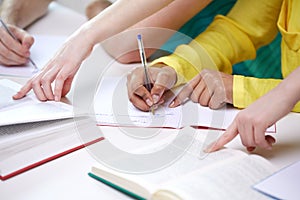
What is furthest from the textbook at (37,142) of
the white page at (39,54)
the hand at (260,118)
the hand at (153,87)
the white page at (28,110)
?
the white page at (39,54)

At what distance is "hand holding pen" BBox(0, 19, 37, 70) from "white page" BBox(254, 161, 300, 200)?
716mm

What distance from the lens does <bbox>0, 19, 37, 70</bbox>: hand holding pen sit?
1.18m

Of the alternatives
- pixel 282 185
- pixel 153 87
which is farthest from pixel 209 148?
pixel 153 87

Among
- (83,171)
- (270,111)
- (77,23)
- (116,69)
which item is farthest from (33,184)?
(77,23)

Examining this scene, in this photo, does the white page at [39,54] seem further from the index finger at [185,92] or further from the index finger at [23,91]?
the index finger at [185,92]

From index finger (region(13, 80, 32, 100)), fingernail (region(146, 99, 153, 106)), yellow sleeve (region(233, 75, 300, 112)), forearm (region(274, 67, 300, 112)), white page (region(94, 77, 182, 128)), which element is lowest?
yellow sleeve (region(233, 75, 300, 112))

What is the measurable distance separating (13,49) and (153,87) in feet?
1.53

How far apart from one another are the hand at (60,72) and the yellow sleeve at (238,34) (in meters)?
0.20

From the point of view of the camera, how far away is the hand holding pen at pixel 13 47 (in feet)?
3.86

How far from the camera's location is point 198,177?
598 millimetres

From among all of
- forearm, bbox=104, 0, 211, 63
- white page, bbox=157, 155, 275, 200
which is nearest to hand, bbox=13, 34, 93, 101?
forearm, bbox=104, 0, 211, 63

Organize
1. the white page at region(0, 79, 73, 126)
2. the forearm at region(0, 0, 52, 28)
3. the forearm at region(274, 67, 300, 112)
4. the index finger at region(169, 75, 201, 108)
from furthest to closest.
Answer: the forearm at region(0, 0, 52, 28), the index finger at region(169, 75, 201, 108), the white page at region(0, 79, 73, 126), the forearm at region(274, 67, 300, 112)

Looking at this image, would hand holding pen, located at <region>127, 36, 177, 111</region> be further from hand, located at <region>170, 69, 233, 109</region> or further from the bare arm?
the bare arm

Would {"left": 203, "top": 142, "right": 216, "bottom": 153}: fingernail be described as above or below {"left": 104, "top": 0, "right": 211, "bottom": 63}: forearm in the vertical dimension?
below
